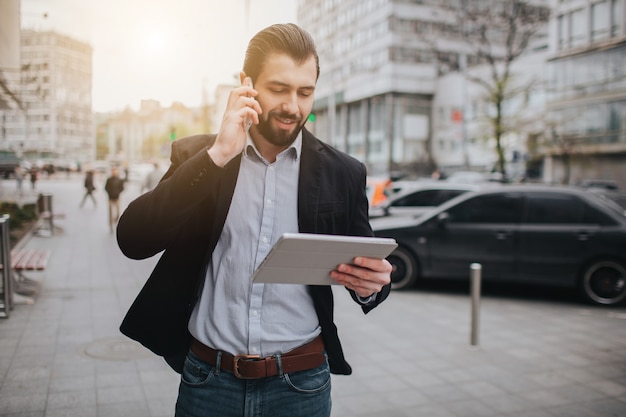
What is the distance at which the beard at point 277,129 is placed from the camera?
6.48ft

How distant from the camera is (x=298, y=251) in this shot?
1604 mm

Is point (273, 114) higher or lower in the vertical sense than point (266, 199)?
higher

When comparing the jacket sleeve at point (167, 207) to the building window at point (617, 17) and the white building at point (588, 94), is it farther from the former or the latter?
the building window at point (617, 17)

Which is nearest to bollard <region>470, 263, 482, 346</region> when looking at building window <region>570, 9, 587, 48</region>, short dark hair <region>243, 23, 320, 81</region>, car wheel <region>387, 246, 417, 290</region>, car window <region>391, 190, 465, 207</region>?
car wheel <region>387, 246, 417, 290</region>

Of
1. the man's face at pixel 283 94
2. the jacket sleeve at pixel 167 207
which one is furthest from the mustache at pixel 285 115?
the jacket sleeve at pixel 167 207

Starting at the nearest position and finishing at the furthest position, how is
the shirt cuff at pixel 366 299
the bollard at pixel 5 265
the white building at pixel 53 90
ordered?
the shirt cuff at pixel 366 299 → the white building at pixel 53 90 → the bollard at pixel 5 265

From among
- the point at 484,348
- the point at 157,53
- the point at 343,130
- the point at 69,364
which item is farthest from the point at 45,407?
the point at 343,130

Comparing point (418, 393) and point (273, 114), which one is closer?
point (273, 114)

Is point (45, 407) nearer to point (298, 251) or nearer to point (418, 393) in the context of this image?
point (418, 393)

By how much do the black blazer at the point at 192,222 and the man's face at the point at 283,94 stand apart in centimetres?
18

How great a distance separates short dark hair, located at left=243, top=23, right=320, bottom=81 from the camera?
1.96m

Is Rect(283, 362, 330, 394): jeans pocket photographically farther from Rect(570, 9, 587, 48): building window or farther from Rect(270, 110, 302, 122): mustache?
Rect(570, 9, 587, 48): building window

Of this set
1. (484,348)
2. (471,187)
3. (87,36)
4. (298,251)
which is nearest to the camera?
(298,251)

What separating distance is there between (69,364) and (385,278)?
430 centimetres
